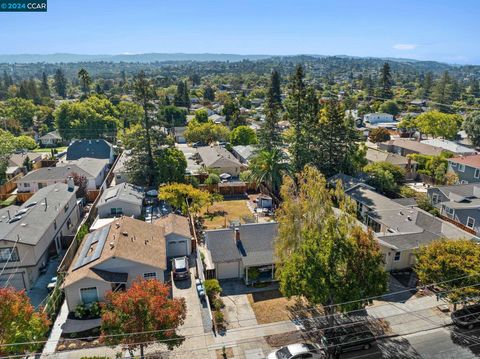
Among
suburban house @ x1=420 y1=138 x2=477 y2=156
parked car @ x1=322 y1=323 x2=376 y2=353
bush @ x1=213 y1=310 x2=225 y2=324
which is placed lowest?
bush @ x1=213 y1=310 x2=225 y2=324

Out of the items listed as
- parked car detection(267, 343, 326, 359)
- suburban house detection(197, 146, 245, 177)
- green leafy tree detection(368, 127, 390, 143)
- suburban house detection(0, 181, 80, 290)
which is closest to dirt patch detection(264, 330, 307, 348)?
parked car detection(267, 343, 326, 359)

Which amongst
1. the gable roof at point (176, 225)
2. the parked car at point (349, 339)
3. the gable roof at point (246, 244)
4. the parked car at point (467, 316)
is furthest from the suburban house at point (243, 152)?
the parked car at point (467, 316)

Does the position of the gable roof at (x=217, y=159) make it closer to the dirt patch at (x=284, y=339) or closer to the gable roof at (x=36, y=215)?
the gable roof at (x=36, y=215)

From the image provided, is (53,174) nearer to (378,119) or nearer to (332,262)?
(332,262)

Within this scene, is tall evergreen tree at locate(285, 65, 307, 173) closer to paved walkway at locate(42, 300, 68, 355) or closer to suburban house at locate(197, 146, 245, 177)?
suburban house at locate(197, 146, 245, 177)

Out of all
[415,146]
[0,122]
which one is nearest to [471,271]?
[415,146]

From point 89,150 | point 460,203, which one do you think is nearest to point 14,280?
point 89,150
